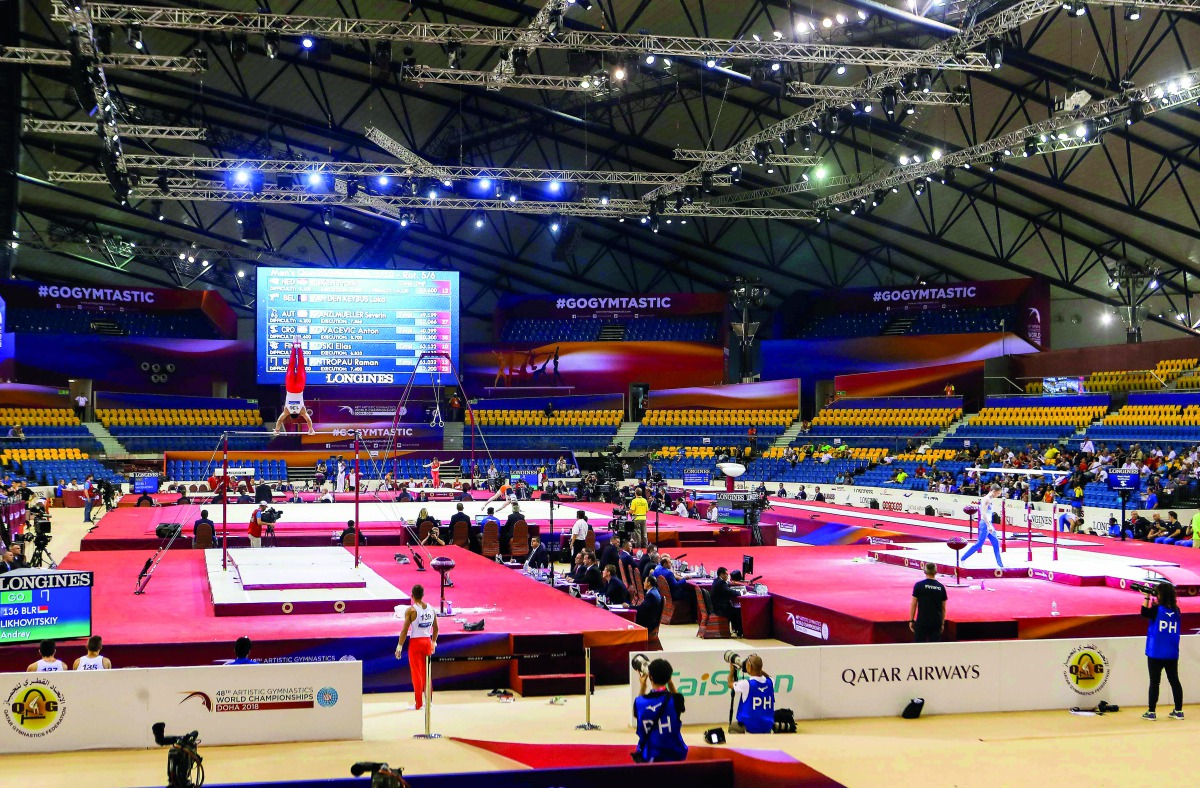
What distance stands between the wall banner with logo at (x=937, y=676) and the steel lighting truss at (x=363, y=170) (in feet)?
89.0

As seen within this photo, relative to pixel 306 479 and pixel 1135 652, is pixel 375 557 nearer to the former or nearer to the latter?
pixel 1135 652

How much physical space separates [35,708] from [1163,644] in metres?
11.6

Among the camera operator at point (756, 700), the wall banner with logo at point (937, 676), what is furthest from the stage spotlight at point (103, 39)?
the camera operator at point (756, 700)

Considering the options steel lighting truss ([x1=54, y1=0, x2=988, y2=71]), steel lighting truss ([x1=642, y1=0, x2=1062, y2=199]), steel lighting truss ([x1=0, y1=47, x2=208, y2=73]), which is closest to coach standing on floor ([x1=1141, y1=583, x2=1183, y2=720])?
steel lighting truss ([x1=642, y1=0, x2=1062, y2=199])

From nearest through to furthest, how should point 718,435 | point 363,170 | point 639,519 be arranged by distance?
1. point 639,519
2. point 363,170
3. point 718,435

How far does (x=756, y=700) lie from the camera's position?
10766mm

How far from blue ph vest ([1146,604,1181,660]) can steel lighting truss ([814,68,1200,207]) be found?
2093cm

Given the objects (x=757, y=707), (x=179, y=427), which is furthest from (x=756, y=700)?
(x=179, y=427)

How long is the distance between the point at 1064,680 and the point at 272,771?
872cm

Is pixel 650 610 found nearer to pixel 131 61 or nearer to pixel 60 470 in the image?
pixel 131 61

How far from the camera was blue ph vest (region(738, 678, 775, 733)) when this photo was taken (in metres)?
10.8

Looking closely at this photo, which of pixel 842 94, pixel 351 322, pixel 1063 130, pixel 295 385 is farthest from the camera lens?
pixel 351 322

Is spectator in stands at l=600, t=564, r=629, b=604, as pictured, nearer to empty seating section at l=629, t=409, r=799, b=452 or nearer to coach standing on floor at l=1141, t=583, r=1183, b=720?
coach standing on floor at l=1141, t=583, r=1183, b=720

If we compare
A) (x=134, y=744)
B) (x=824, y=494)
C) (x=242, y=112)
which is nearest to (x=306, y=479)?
(x=242, y=112)
